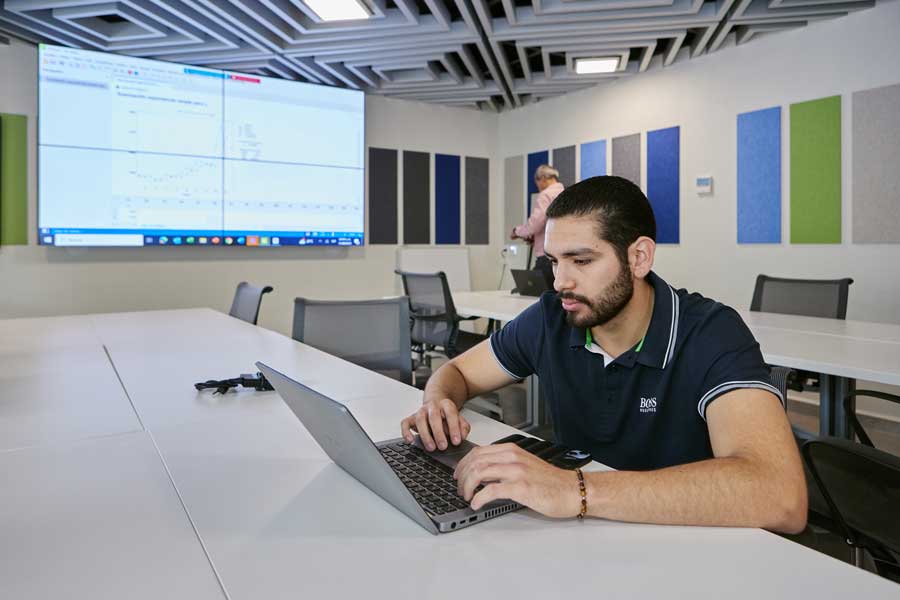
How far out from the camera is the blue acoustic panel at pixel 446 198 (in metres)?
6.86

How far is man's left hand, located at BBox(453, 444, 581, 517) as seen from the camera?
84 cm

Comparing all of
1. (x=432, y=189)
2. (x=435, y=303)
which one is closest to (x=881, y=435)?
(x=435, y=303)

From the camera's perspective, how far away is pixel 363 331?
8.36 ft

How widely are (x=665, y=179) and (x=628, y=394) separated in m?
4.65

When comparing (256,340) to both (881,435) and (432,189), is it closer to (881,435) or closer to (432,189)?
(881,435)

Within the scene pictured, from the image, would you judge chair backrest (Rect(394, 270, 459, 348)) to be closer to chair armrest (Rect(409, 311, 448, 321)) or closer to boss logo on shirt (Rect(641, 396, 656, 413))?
chair armrest (Rect(409, 311, 448, 321))

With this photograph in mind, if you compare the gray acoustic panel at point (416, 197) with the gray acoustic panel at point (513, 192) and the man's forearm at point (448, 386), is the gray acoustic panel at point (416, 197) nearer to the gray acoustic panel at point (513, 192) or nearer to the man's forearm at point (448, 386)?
the gray acoustic panel at point (513, 192)

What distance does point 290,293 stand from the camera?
19.8 feet

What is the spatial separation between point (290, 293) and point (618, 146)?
3.53m

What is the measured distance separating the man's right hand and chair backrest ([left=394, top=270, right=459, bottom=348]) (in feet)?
9.01

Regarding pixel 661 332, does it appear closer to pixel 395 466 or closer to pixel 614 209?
pixel 614 209

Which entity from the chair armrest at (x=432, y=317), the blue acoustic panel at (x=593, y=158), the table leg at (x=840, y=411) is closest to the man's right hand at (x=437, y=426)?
the table leg at (x=840, y=411)

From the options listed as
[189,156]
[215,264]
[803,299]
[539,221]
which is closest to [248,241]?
[215,264]

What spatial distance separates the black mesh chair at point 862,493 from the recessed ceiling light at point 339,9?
157 inches
